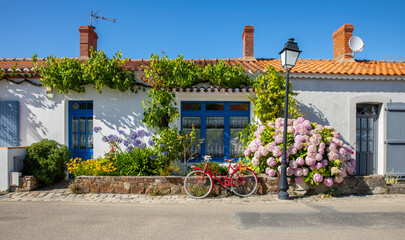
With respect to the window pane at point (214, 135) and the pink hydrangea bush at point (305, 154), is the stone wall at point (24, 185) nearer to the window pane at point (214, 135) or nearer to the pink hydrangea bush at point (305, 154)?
the window pane at point (214, 135)

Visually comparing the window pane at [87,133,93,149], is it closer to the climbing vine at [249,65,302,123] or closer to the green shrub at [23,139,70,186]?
the green shrub at [23,139,70,186]

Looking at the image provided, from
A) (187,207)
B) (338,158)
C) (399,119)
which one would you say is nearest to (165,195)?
(187,207)

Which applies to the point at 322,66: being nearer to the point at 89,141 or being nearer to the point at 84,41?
the point at 89,141

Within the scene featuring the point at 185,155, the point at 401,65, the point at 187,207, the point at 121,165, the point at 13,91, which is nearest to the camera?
the point at 187,207

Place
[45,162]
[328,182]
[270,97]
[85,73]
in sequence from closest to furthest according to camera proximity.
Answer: [328,182] → [45,162] → [270,97] → [85,73]

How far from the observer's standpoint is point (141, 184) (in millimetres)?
7035

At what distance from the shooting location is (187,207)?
19.5 feet

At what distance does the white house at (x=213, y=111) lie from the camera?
8.41m

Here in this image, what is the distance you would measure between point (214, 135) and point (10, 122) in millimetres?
6230

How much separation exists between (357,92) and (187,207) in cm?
651

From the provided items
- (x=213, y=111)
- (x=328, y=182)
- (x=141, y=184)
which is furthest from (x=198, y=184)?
(x=328, y=182)

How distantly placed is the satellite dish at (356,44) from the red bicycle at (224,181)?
7.11 m

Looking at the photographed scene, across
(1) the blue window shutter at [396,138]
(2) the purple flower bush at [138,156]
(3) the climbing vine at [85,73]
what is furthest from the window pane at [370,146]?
(3) the climbing vine at [85,73]

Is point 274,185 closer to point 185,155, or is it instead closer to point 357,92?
point 185,155
